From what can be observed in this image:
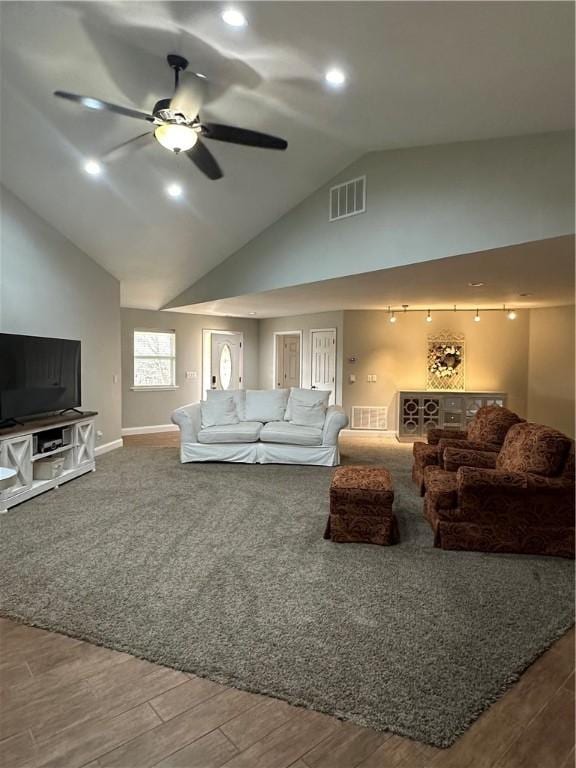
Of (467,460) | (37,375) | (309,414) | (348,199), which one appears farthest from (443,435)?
(37,375)

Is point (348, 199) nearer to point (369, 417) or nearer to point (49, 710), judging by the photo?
point (369, 417)

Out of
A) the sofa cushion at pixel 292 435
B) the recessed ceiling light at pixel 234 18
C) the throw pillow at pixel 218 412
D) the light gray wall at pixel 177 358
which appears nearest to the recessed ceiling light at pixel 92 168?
the recessed ceiling light at pixel 234 18

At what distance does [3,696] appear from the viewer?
182 cm

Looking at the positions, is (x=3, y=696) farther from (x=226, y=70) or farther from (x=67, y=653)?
(x=226, y=70)

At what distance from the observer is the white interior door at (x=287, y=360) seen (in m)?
9.67

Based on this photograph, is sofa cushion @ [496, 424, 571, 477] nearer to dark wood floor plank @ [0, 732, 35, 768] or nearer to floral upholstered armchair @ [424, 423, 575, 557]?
floral upholstered armchair @ [424, 423, 575, 557]

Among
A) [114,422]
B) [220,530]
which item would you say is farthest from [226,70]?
[114,422]

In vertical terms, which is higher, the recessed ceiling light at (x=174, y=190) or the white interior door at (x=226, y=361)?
the recessed ceiling light at (x=174, y=190)

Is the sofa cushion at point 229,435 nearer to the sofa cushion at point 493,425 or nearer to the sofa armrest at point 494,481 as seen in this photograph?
the sofa cushion at point 493,425

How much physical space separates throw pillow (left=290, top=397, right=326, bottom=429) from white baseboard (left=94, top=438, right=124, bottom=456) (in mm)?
2800

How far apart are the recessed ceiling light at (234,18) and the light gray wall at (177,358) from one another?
21.0 ft

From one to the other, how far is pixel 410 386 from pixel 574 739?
6.87 metres

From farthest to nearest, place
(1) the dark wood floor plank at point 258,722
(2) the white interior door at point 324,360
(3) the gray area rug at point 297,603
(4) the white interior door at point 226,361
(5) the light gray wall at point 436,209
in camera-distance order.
Result: (4) the white interior door at point 226,361
(2) the white interior door at point 324,360
(5) the light gray wall at point 436,209
(3) the gray area rug at point 297,603
(1) the dark wood floor plank at point 258,722

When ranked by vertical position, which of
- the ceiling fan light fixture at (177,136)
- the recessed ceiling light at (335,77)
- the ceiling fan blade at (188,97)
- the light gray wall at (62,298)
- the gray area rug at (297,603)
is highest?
the recessed ceiling light at (335,77)
